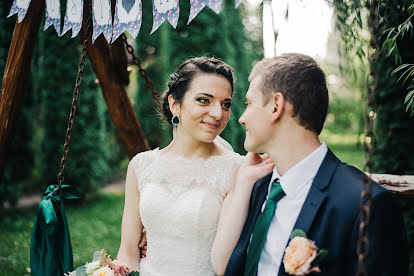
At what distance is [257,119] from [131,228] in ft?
4.49

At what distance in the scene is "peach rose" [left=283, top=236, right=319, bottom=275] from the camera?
1.56 metres

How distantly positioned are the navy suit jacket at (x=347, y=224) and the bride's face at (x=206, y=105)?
2.75ft

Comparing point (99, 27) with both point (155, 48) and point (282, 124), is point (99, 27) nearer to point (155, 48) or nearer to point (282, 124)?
point (282, 124)

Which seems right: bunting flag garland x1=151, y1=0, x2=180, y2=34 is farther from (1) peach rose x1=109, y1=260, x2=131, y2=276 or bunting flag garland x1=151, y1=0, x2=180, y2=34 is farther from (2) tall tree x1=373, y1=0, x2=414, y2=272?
(2) tall tree x1=373, y1=0, x2=414, y2=272

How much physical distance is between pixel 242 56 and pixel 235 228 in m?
8.12

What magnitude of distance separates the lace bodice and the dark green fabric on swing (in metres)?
0.57

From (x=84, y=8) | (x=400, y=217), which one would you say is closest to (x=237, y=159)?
(x=400, y=217)

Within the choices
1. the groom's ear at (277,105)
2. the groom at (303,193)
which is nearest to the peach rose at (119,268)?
the groom at (303,193)

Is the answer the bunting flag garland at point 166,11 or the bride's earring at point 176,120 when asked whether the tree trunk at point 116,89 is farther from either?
the bunting flag garland at point 166,11

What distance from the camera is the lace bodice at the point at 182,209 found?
2.54 meters

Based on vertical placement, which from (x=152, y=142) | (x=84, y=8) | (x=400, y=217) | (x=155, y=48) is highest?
(x=155, y=48)

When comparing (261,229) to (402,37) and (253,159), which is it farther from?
(402,37)

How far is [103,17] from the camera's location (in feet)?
8.46

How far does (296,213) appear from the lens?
1959 mm
